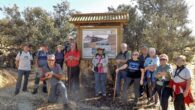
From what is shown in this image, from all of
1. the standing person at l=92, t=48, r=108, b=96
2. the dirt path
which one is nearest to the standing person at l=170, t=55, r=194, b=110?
the dirt path

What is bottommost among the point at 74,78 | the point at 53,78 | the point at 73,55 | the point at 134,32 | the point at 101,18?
the point at 74,78

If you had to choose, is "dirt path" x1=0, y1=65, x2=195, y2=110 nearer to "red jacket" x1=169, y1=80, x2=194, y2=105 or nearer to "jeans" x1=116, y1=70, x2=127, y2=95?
"jeans" x1=116, y1=70, x2=127, y2=95

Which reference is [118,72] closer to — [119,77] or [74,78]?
[119,77]

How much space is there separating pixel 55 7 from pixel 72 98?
1336 cm

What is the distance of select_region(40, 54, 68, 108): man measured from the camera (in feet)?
31.3

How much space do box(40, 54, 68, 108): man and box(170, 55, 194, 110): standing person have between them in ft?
10.3

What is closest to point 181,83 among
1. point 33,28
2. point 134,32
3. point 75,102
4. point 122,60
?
point 122,60

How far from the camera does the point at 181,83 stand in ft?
26.1

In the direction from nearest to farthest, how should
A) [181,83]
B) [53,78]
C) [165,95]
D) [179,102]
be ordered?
[181,83]
[179,102]
[165,95]
[53,78]

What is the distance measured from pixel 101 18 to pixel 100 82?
2329 millimetres

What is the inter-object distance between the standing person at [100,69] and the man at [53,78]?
140cm

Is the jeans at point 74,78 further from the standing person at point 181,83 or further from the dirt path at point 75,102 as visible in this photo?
the standing person at point 181,83

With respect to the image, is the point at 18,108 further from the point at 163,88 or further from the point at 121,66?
the point at 163,88

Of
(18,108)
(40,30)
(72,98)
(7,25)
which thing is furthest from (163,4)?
(18,108)
